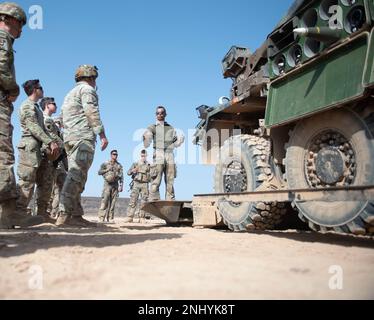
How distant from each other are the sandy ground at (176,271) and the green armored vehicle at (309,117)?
1.99 feet

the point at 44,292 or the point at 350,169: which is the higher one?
the point at 350,169

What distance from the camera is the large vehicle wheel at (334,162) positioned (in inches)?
103

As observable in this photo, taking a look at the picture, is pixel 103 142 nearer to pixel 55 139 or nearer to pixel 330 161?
pixel 55 139

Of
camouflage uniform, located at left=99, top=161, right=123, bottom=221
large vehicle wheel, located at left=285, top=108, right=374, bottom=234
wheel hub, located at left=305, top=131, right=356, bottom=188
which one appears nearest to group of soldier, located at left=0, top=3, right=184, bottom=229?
large vehicle wheel, located at left=285, top=108, right=374, bottom=234

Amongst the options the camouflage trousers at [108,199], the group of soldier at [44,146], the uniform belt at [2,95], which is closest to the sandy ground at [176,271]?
the group of soldier at [44,146]

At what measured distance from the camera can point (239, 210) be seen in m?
4.02

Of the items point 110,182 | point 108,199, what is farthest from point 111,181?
point 108,199

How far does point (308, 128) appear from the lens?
3.30 m

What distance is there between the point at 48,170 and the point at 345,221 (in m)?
4.17

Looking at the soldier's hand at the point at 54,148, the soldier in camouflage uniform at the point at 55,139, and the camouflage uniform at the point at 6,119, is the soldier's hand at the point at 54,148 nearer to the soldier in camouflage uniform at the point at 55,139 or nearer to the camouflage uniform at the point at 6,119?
the soldier in camouflage uniform at the point at 55,139

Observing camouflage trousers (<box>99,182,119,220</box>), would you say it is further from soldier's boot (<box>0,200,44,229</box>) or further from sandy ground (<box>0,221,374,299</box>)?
sandy ground (<box>0,221,374,299</box>)

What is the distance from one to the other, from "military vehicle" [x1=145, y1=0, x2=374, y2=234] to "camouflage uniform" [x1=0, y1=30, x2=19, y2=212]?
234 cm
